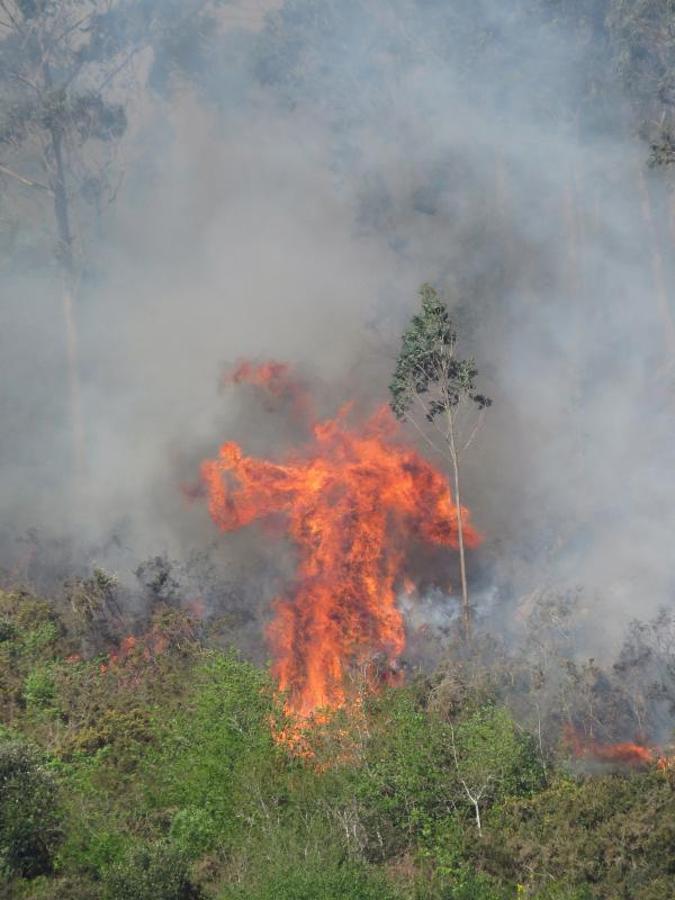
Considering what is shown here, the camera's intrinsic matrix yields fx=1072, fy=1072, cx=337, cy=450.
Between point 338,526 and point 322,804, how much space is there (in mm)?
16924

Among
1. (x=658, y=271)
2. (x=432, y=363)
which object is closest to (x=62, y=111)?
(x=432, y=363)

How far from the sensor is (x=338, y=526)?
42.8 meters

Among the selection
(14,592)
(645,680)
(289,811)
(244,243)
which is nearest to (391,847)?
(289,811)

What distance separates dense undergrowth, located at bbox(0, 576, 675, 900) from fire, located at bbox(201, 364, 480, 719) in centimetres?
499

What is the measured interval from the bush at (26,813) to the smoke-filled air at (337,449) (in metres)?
0.10

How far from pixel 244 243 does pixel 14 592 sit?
30277mm

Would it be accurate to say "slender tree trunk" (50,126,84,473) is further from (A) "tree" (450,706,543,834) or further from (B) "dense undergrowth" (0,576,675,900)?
(A) "tree" (450,706,543,834)

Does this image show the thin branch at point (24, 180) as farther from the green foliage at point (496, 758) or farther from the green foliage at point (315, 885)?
the green foliage at point (315, 885)

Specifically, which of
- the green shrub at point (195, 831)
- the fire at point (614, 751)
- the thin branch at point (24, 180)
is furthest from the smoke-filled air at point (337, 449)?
the thin branch at point (24, 180)

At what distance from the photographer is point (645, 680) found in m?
34.9

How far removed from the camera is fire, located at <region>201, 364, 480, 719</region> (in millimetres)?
38312

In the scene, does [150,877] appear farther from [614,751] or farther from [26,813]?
[614,751]

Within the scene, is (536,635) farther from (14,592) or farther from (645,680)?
(14,592)

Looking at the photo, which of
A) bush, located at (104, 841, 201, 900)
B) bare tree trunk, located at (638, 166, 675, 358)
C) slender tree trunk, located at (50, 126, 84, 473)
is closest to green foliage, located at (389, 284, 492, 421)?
bush, located at (104, 841, 201, 900)
